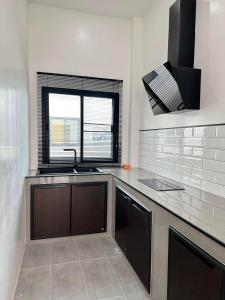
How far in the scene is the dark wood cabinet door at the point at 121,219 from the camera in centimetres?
236

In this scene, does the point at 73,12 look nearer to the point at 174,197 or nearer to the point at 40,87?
the point at 40,87

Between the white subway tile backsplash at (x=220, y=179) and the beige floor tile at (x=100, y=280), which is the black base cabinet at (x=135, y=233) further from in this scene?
the white subway tile backsplash at (x=220, y=179)

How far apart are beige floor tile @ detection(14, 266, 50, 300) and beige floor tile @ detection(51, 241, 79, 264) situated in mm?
179

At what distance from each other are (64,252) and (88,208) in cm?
57

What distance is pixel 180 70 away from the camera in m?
1.99

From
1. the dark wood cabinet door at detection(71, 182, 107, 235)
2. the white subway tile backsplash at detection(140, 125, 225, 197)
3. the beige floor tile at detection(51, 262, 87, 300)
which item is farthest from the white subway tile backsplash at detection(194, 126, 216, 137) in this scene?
the beige floor tile at detection(51, 262, 87, 300)

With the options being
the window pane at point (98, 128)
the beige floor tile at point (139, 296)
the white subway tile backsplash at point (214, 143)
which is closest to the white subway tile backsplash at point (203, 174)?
the white subway tile backsplash at point (214, 143)

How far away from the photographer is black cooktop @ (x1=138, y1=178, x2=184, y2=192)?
208cm

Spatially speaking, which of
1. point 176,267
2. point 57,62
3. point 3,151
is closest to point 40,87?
point 57,62

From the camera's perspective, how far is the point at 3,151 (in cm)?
144

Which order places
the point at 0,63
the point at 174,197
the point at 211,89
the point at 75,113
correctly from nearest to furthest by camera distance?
the point at 0,63, the point at 174,197, the point at 211,89, the point at 75,113

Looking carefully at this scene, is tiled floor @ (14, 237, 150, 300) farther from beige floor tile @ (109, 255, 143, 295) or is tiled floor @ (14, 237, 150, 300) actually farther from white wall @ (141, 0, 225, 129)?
white wall @ (141, 0, 225, 129)

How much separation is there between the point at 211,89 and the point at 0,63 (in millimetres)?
1646

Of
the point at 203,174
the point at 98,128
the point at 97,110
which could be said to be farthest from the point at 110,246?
the point at 97,110
